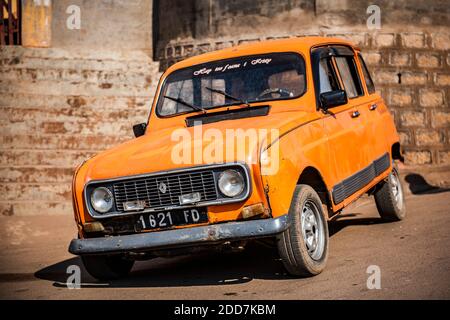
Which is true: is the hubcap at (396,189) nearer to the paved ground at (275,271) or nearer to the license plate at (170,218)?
the paved ground at (275,271)

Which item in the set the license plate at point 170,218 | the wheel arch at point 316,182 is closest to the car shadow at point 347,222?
the wheel arch at point 316,182

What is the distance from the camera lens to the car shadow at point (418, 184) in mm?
10711

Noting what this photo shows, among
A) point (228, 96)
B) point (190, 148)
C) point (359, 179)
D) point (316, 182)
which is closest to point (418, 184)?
point (359, 179)

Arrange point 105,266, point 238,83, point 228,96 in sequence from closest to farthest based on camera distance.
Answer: point 105,266
point 228,96
point 238,83

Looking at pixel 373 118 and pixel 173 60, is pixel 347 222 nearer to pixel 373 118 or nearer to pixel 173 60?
pixel 373 118

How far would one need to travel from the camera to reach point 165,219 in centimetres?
490

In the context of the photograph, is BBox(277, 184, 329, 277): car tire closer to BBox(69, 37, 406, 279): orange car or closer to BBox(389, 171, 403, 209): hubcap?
BBox(69, 37, 406, 279): orange car

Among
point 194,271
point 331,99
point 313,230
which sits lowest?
point 194,271

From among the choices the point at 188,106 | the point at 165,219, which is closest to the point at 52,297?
the point at 165,219

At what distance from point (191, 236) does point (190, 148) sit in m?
0.68

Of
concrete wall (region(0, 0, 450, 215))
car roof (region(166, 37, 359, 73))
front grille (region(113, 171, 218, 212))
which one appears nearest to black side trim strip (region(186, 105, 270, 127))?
car roof (region(166, 37, 359, 73))

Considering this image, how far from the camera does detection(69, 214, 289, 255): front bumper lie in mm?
4574

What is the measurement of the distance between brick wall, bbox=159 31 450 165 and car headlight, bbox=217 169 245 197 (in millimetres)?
7415

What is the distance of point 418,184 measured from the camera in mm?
10922
